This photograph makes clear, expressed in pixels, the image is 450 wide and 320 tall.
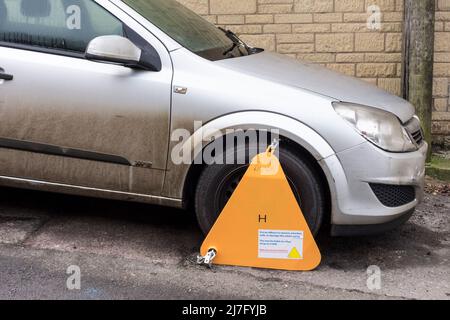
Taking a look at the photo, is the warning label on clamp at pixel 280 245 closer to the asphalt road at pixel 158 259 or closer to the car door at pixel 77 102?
the asphalt road at pixel 158 259

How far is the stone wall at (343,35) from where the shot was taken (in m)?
7.11

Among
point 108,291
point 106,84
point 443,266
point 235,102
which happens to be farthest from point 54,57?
point 443,266

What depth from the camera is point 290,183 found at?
4148 mm

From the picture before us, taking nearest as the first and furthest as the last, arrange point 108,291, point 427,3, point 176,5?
point 108,291 → point 176,5 → point 427,3

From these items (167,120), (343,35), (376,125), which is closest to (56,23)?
(167,120)

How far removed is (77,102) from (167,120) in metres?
0.58

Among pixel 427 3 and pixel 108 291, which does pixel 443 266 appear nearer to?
pixel 108 291

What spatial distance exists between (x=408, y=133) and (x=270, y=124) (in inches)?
35.9

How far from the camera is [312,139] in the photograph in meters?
4.03

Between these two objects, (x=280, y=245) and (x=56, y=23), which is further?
(x=56, y=23)

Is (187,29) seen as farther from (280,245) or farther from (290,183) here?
(280,245)

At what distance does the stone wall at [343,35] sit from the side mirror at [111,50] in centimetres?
328

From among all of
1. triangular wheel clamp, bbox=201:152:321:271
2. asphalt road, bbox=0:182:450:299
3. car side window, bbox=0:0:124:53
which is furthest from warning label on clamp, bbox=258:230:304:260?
car side window, bbox=0:0:124:53

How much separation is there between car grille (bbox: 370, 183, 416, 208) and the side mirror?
165cm
